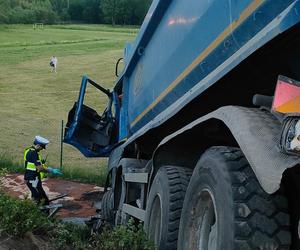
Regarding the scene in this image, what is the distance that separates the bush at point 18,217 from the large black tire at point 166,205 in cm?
112

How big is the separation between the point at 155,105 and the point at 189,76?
4.11 feet

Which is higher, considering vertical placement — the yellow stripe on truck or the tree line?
the tree line

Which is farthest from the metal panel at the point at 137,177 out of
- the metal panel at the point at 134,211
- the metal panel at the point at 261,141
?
the metal panel at the point at 261,141

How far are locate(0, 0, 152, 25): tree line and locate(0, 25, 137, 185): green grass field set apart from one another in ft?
66.0

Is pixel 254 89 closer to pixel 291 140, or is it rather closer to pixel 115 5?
pixel 291 140

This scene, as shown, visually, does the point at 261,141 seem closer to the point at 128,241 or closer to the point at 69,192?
the point at 128,241

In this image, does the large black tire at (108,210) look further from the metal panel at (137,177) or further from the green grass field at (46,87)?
the green grass field at (46,87)

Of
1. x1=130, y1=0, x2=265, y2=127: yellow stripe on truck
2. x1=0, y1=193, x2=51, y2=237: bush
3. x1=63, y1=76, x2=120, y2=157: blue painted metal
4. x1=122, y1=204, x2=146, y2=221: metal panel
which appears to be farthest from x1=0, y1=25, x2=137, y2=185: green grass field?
x1=130, y1=0, x2=265, y2=127: yellow stripe on truck

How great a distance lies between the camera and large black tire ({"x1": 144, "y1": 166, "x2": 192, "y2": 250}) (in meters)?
3.95

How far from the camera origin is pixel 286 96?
2.48 meters

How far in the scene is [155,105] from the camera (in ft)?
18.0

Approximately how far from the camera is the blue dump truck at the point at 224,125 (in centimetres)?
252

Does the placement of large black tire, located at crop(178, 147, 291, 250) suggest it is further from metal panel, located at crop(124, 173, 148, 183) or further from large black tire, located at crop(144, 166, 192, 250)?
metal panel, located at crop(124, 173, 148, 183)

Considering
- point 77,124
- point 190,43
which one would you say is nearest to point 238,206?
point 190,43
